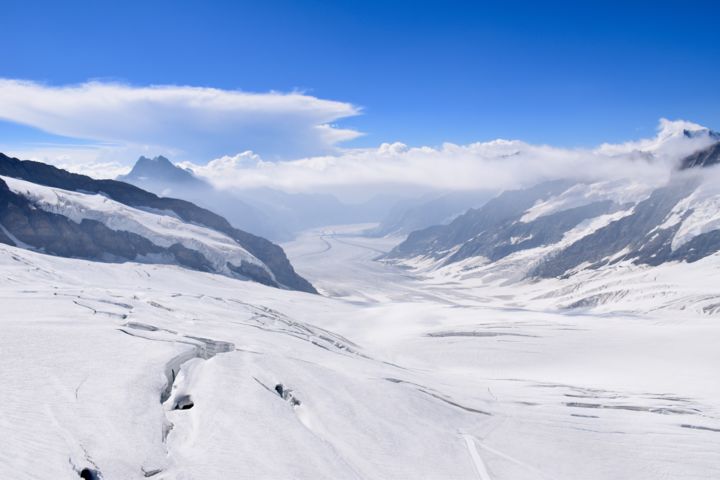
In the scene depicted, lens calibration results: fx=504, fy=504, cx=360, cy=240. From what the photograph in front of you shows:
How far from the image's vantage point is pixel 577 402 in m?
32.5

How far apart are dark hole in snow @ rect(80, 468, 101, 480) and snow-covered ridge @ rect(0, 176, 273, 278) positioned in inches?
4927

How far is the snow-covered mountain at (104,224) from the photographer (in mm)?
115312

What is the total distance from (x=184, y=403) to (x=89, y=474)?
7018 mm

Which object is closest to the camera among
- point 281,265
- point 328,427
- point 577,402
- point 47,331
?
point 328,427

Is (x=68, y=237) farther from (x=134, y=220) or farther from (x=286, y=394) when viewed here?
(x=286, y=394)

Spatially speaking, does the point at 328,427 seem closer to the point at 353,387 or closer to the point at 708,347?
the point at 353,387

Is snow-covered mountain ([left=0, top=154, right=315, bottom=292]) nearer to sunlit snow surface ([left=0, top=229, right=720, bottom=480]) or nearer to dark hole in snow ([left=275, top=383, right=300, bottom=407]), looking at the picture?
sunlit snow surface ([left=0, top=229, right=720, bottom=480])

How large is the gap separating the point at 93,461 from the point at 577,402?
28969mm

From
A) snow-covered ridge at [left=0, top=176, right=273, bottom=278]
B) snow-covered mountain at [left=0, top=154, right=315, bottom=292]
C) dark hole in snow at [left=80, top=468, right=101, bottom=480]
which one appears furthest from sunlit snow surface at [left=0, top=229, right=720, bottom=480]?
snow-covered ridge at [left=0, top=176, right=273, bottom=278]

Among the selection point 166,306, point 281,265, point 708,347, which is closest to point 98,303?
point 166,306

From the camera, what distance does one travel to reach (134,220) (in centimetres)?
13025

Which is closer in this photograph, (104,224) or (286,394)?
(286,394)

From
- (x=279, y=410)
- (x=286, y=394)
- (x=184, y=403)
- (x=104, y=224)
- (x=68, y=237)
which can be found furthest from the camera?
(x=104, y=224)

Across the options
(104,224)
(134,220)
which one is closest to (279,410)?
(104,224)
